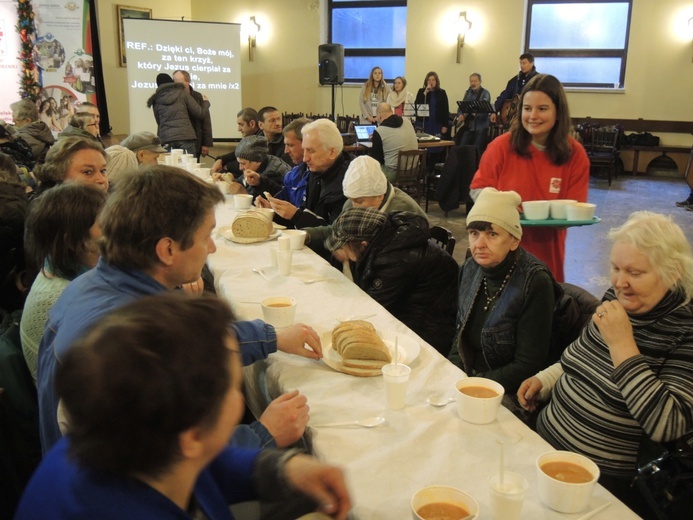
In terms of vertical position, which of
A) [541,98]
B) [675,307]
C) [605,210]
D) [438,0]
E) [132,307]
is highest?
[438,0]

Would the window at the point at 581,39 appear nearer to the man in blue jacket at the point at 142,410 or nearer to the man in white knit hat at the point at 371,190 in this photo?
the man in white knit hat at the point at 371,190

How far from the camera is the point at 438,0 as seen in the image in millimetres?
11289

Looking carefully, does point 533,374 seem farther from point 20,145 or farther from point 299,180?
point 20,145

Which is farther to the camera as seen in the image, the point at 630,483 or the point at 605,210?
the point at 605,210

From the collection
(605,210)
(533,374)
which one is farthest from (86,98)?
(533,374)

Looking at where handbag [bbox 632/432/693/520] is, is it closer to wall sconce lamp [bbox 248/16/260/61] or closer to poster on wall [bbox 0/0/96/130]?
poster on wall [bbox 0/0/96/130]

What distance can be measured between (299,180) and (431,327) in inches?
73.3

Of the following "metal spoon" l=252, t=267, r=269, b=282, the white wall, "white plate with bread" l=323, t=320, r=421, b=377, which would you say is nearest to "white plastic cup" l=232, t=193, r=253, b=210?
"metal spoon" l=252, t=267, r=269, b=282

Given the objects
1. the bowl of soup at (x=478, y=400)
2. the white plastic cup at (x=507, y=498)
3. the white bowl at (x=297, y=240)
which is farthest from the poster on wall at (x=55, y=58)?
the white plastic cup at (x=507, y=498)

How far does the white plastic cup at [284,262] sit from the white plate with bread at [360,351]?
32.6 inches

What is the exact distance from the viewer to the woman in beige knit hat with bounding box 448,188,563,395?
1.95m

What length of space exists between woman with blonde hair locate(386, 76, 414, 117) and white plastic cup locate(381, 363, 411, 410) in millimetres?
9038

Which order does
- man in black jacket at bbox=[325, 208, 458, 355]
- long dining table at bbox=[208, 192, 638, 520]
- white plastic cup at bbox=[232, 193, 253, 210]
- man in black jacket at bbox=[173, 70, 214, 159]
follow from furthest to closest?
man in black jacket at bbox=[173, 70, 214, 159] → white plastic cup at bbox=[232, 193, 253, 210] → man in black jacket at bbox=[325, 208, 458, 355] → long dining table at bbox=[208, 192, 638, 520]

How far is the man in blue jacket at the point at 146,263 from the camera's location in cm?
137
